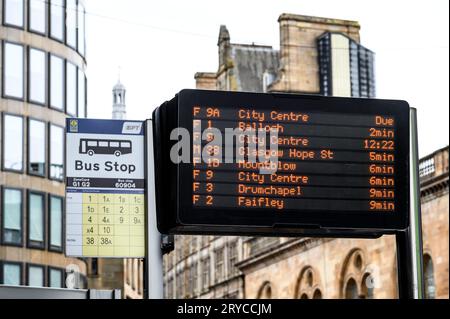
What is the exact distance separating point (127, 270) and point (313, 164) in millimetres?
76812

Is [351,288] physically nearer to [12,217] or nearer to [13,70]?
[12,217]

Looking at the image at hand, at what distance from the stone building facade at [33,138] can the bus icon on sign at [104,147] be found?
33595mm

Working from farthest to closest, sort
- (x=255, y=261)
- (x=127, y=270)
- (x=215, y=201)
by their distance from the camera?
1. (x=127, y=270)
2. (x=255, y=261)
3. (x=215, y=201)

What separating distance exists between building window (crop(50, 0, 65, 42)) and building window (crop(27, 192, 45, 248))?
704 cm

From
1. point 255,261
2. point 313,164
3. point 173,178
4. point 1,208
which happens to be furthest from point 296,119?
point 255,261

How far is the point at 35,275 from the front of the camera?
1911 inches

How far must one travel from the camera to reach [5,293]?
1084cm

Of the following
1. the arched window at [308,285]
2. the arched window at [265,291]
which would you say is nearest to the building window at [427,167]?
the arched window at [308,285]

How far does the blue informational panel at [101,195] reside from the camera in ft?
44.7

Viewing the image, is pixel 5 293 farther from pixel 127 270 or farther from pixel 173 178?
pixel 127 270

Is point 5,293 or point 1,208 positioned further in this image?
point 1,208

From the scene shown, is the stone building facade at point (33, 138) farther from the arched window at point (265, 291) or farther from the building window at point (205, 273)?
the building window at point (205, 273)

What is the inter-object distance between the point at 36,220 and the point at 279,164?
36.6 m
